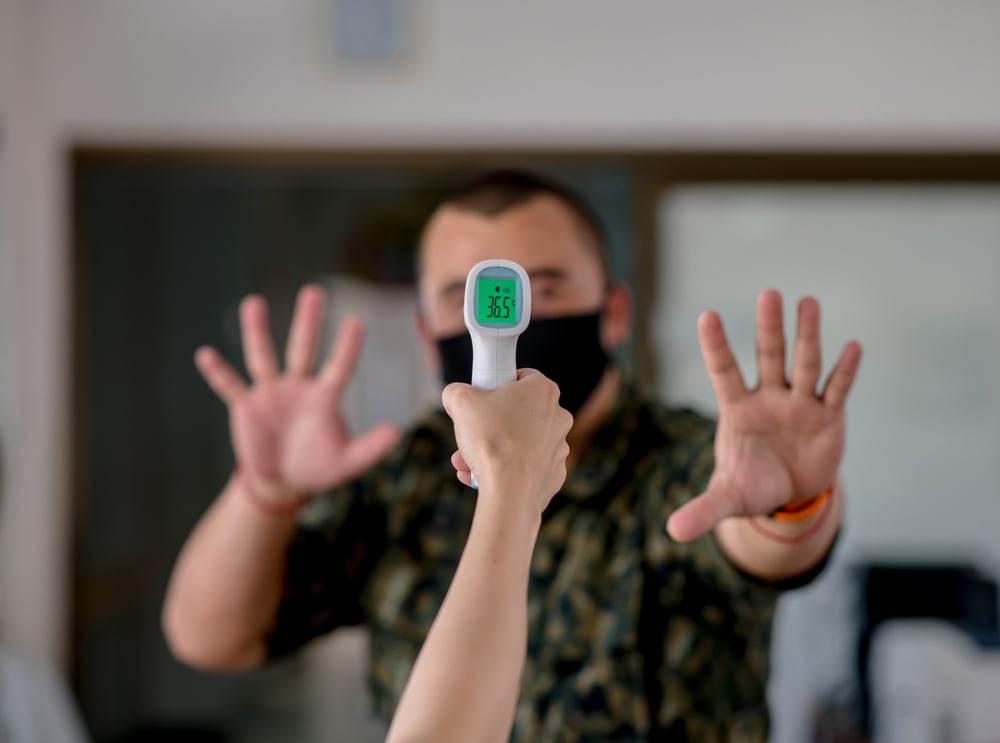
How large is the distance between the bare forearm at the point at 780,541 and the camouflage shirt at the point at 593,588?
2 centimetres

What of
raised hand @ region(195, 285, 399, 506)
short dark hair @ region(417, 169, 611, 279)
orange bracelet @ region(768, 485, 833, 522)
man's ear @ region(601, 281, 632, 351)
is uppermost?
short dark hair @ region(417, 169, 611, 279)

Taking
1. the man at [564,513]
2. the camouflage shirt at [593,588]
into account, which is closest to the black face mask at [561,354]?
the man at [564,513]

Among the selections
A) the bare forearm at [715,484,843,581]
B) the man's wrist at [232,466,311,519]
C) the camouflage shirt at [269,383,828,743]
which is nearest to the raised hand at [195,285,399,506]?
the man's wrist at [232,466,311,519]

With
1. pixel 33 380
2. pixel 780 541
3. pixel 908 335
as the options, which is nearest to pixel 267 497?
pixel 780 541

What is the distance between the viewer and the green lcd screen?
0.41 m

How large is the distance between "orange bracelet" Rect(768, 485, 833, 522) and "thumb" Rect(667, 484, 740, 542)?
64 millimetres

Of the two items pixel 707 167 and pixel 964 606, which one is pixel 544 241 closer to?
pixel 707 167

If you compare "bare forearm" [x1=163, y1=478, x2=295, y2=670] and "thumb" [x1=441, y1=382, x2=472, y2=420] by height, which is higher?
"thumb" [x1=441, y1=382, x2=472, y2=420]

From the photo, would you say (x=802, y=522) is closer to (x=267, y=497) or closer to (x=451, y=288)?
(x=451, y=288)

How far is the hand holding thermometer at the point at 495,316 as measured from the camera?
41 cm

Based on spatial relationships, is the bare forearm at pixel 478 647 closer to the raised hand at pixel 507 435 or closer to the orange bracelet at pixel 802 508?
the raised hand at pixel 507 435

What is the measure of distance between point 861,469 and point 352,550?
149cm

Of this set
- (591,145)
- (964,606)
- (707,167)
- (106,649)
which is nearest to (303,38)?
(591,145)

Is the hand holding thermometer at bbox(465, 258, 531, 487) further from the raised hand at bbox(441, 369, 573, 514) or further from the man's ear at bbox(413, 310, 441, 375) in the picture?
the man's ear at bbox(413, 310, 441, 375)
